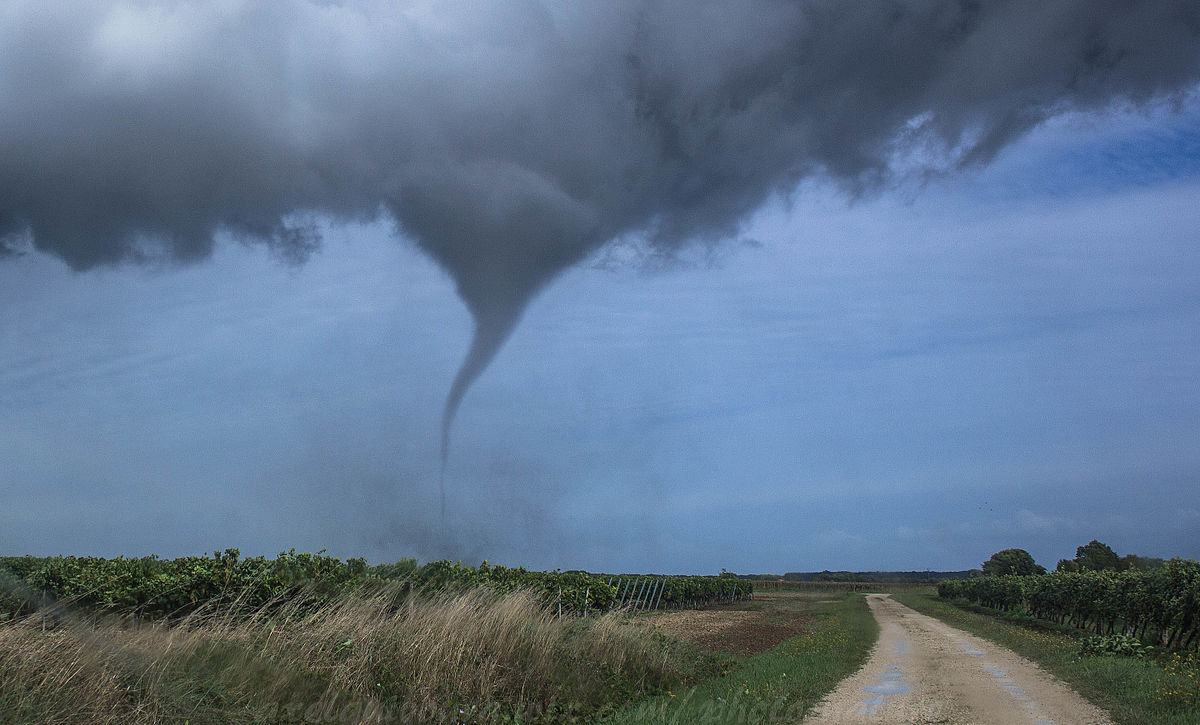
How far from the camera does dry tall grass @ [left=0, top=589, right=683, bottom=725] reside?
699 cm

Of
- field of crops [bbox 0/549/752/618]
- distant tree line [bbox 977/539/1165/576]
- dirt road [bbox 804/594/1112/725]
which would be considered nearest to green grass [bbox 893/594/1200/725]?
dirt road [bbox 804/594/1112/725]

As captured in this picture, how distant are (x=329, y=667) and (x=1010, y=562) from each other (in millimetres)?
154608

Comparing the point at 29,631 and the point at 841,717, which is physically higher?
the point at 29,631

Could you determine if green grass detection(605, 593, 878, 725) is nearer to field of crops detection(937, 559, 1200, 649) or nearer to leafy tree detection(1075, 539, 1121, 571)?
field of crops detection(937, 559, 1200, 649)

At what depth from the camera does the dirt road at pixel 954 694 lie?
11258 mm

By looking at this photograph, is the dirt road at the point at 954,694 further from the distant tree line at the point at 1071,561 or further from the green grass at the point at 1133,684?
the distant tree line at the point at 1071,561

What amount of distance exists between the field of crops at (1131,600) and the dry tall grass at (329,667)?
19.4 meters

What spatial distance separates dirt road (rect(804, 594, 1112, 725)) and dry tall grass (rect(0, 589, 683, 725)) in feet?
13.1

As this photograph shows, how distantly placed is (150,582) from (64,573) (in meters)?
6.57

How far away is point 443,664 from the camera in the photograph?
10547mm

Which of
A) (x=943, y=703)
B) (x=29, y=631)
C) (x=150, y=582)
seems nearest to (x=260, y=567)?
(x=150, y=582)

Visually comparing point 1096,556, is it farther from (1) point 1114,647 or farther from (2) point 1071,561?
(1) point 1114,647

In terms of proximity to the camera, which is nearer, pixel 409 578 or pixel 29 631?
pixel 29 631

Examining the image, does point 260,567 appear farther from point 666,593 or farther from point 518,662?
point 666,593
